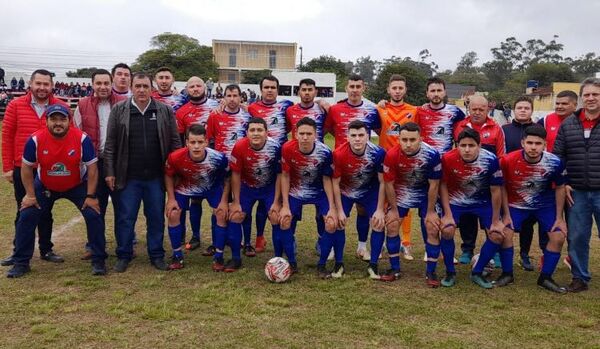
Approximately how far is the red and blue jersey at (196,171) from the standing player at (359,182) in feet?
4.41

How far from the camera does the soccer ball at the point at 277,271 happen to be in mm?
5371

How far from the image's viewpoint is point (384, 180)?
5578 mm

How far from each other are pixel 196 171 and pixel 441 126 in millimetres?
3033

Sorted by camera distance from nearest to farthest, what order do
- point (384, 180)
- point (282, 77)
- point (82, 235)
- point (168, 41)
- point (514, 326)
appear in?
point (514, 326) < point (384, 180) < point (82, 235) < point (282, 77) < point (168, 41)

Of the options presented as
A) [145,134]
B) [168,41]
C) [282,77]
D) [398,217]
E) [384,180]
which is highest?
[168,41]

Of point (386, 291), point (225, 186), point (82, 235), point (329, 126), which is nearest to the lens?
point (386, 291)

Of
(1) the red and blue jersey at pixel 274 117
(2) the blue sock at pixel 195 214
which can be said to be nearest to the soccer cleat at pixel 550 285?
(1) the red and blue jersey at pixel 274 117

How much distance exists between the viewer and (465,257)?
645cm

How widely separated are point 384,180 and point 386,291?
117 centimetres

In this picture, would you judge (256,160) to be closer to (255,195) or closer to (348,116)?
(255,195)

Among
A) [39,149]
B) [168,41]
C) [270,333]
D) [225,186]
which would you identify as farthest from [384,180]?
[168,41]

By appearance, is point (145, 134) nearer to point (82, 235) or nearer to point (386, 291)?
point (82, 235)

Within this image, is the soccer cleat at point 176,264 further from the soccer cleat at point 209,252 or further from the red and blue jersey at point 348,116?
the red and blue jersey at point 348,116

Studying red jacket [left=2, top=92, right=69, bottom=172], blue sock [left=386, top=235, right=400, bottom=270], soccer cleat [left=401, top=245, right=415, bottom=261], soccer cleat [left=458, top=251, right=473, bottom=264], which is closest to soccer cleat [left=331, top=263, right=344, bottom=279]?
blue sock [left=386, top=235, right=400, bottom=270]
